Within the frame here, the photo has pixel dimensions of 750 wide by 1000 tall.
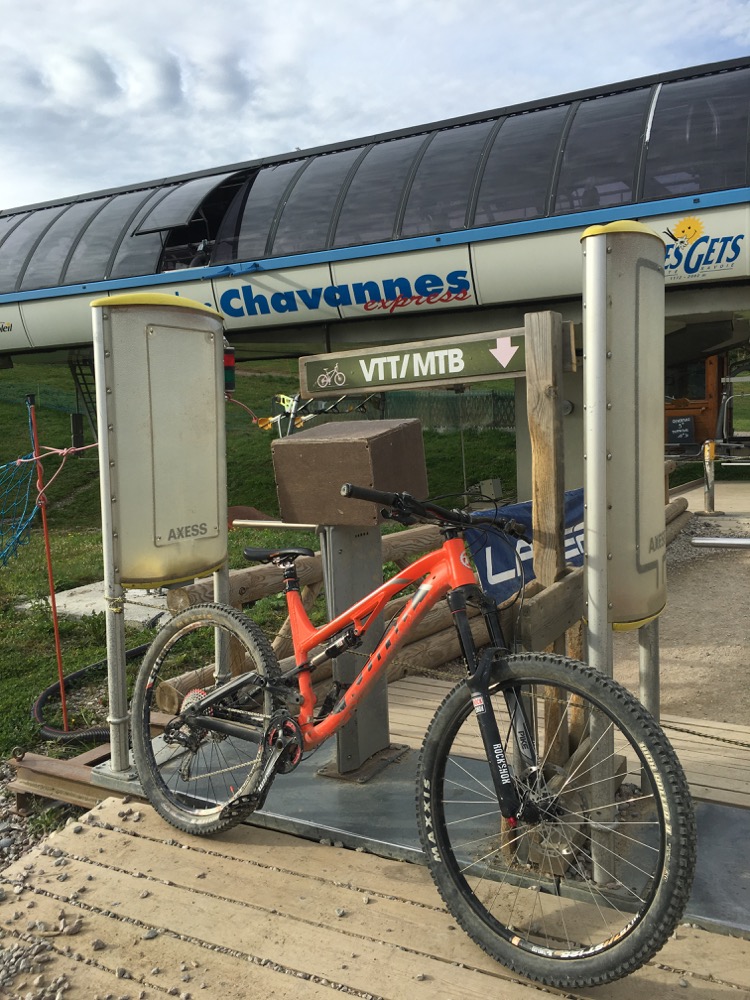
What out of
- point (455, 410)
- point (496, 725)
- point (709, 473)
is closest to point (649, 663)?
point (496, 725)

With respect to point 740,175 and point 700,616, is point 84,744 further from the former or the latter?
point 740,175

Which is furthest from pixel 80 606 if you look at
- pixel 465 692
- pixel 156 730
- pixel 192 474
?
pixel 465 692

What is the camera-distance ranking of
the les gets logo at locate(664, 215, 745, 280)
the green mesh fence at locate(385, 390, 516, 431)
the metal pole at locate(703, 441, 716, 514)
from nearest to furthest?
the les gets logo at locate(664, 215, 745, 280)
the metal pole at locate(703, 441, 716, 514)
the green mesh fence at locate(385, 390, 516, 431)

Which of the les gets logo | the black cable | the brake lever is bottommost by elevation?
the black cable

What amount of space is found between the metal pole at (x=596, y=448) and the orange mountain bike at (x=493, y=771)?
8.8 inches

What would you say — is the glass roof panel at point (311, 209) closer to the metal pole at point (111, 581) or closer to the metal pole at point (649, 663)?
the metal pole at point (111, 581)

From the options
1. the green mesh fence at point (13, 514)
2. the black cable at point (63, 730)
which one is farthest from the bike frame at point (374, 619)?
the green mesh fence at point (13, 514)

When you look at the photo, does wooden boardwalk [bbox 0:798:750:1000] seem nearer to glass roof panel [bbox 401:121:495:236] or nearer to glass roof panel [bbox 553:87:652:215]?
glass roof panel [bbox 553:87:652:215]

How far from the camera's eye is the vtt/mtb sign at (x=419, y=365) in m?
2.97

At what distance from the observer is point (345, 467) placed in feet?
10.2

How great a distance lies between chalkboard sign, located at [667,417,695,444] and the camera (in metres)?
18.1

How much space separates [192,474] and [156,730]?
132 cm

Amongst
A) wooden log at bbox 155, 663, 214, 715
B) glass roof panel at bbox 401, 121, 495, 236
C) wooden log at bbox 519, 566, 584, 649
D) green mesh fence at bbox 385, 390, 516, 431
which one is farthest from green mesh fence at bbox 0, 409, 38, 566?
green mesh fence at bbox 385, 390, 516, 431

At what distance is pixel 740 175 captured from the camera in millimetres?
8352
